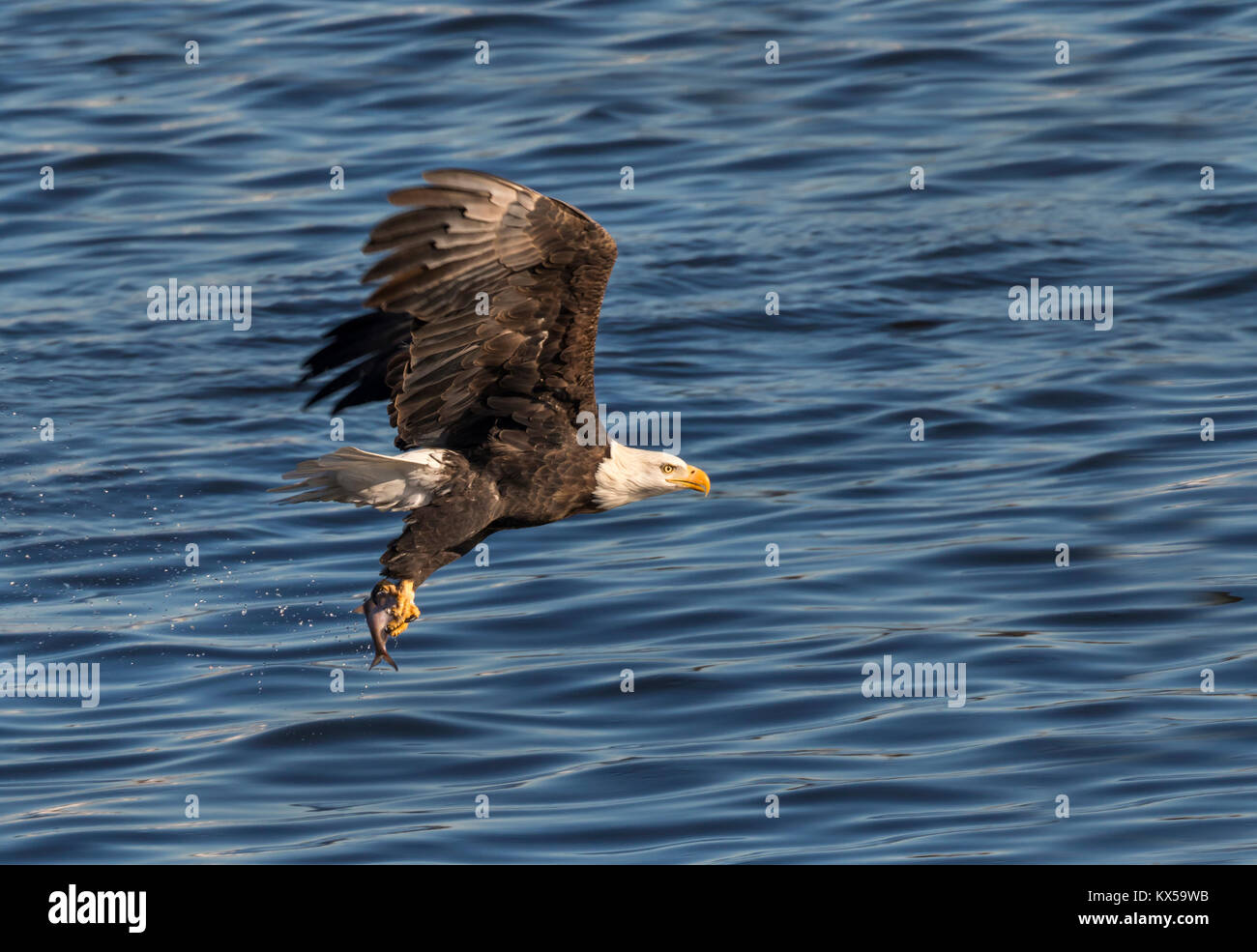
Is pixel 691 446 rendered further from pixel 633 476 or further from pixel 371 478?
pixel 371 478

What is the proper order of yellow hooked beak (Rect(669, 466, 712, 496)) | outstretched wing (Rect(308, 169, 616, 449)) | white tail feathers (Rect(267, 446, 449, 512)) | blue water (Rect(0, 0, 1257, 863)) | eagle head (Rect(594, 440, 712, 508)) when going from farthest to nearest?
blue water (Rect(0, 0, 1257, 863))
yellow hooked beak (Rect(669, 466, 712, 496))
eagle head (Rect(594, 440, 712, 508))
white tail feathers (Rect(267, 446, 449, 512))
outstretched wing (Rect(308, 169, 616, 449))

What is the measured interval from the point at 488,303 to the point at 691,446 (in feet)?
24.2

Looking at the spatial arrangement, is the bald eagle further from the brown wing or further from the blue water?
the blue water

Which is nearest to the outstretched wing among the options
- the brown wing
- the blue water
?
the brown wing

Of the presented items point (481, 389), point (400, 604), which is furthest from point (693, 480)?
point (400, 604)

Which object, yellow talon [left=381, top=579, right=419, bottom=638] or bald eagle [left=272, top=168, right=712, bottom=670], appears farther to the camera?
yellow talon [left=381, top=579, right=419, bottom=638]

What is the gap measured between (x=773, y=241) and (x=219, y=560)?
7.03 m

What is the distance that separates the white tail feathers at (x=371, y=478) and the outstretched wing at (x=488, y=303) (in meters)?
0.23

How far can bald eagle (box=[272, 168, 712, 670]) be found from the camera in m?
7.43

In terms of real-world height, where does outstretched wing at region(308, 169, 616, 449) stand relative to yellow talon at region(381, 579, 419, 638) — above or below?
above

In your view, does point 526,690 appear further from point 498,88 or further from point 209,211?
point 498,88

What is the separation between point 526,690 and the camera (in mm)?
11594

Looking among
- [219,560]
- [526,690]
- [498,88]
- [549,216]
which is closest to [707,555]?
[526,690]

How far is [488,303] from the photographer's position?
7625 mm
